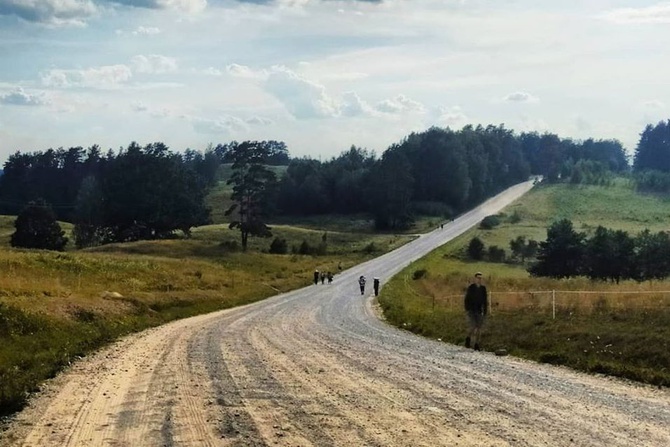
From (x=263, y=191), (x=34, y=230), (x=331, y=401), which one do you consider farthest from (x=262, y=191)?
(x=331, y=401)

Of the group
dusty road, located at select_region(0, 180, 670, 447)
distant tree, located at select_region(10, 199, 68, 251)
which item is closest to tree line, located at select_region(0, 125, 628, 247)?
distant tree, located at select_region(10, 199, 68, 251)

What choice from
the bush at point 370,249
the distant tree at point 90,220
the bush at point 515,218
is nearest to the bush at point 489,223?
the bush at point 515,218

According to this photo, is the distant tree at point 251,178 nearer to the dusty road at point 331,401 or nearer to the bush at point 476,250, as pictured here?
the bush at point 476,250

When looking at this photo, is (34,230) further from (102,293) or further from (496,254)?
(102,293)

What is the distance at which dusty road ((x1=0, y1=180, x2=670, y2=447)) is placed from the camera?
10.2 m

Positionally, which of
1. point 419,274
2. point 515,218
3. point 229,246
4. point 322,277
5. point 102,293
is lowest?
point 322,277

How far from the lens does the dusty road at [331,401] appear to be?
10.2 meters

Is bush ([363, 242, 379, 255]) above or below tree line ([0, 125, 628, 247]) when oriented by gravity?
below

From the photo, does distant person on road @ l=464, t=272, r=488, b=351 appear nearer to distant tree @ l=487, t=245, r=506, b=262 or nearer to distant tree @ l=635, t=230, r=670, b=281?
distant tree @ l=635, t=230, r=670, b=281

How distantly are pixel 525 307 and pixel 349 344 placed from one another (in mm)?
8903

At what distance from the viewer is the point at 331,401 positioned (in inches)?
495

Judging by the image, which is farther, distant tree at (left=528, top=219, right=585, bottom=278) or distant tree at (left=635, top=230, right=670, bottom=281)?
distant tree at (left=528, top=219, right=585, bottom=278)

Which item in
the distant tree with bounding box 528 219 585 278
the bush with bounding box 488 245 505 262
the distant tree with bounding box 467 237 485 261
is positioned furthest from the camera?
the distant tree with bounding box 467 237 485 261

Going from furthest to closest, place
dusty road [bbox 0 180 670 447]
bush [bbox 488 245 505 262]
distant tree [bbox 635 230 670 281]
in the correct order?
bush [bbox 488 245 505 262] < distant tree [bbox 635 230 670 281] < dusty road [bbox 0 180 670 447]
